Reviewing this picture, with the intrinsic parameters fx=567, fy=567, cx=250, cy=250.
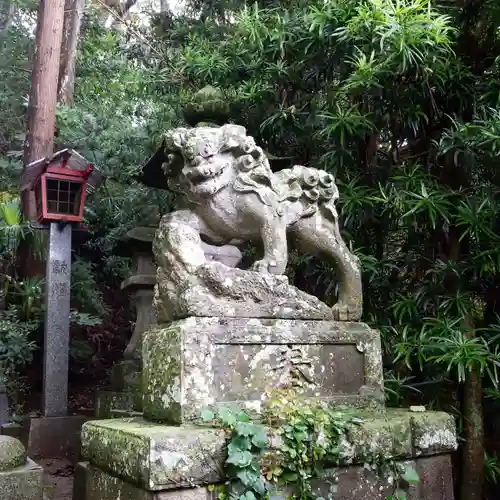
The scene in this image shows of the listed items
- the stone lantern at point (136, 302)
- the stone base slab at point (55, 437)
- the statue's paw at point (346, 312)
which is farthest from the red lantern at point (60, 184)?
the statue's paw at point (346, 312)

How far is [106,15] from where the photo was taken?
1330cm

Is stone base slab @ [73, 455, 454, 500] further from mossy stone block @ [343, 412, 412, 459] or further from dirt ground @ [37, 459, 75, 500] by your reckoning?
dirt ground @ [37, 459, 75, 500]

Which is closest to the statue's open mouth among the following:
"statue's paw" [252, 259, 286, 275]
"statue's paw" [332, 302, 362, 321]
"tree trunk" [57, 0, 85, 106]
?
"statue's paw" [252, 259, 286, 275]

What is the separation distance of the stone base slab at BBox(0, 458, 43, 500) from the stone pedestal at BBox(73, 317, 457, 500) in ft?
3.64

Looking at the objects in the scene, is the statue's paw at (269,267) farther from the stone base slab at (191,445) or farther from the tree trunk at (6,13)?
the tree trunk at (6,13)

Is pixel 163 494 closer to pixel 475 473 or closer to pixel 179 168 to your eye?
pixel 179 168

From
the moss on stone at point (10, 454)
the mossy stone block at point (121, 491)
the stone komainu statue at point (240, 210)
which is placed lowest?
the moss on stone at point (10, 454)

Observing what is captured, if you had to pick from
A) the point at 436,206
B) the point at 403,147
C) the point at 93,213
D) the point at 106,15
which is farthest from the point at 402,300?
the point at 106,15

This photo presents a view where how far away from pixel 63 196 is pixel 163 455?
5.82 meters

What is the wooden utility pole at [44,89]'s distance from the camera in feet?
30.5

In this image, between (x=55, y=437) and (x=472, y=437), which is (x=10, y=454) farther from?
(x=55, y=437)

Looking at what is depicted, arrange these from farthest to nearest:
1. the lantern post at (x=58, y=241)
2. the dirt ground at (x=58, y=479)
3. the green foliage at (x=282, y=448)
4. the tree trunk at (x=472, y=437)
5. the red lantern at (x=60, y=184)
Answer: the red lantern at (x=60, y=184)
the lantern post at (x=58, y=241)
the dirt ground at (x=58, y=479)
the tree trunk at (x=472, y=437)
the green foliage at (x=282, y=448)

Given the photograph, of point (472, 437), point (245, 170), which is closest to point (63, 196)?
point (245, 170)

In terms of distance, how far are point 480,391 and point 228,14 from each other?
5.98 meters
